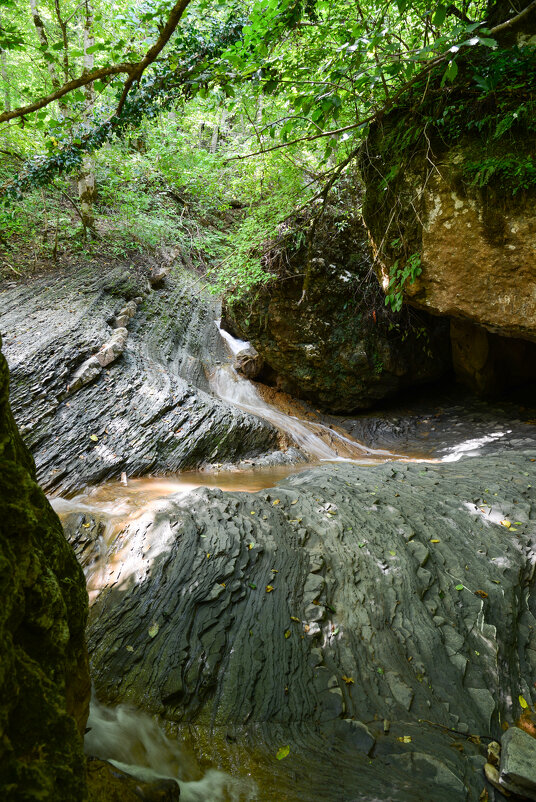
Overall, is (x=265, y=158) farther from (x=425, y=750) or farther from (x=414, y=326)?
(x=425, y=750)

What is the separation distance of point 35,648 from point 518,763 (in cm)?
236

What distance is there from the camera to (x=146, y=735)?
7.12 feet

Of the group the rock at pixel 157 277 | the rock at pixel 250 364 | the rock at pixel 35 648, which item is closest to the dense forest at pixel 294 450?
the rock at pixel 35 648

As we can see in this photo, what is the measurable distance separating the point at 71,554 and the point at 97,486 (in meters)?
4.27

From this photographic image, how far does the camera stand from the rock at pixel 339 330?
882 cm

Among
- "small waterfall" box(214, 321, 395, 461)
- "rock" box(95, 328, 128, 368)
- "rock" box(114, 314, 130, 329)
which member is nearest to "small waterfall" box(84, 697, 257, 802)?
A: "rock" box(95, 328, 128, 368)

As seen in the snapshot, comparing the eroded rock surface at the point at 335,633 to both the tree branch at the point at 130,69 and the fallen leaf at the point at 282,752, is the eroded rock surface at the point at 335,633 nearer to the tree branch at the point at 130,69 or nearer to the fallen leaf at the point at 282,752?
the fallen leaf at the point at 282,752

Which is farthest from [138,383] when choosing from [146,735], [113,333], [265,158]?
[146,735]

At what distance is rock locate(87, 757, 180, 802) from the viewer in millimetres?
1393

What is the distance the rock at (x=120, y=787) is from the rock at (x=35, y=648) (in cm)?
18

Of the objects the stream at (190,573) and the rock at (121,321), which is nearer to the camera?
the stream at (190,573)

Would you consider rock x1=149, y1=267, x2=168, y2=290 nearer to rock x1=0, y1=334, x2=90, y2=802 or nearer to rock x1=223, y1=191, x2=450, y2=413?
rock x1=223, y1=191, x2=450, y2=413

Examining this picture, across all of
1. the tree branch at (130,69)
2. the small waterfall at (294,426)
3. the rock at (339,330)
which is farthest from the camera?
the rock at (339,330)

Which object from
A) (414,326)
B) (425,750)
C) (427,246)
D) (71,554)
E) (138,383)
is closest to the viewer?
(71,554)
